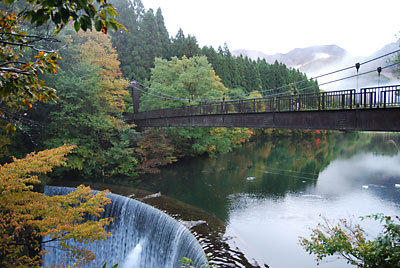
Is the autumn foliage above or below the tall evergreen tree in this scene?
below

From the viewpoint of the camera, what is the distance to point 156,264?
991 centimetres

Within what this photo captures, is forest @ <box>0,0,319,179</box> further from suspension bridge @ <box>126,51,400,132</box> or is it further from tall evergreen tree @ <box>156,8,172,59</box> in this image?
tall evergreen tree @ <box>156,8,172,59</box>

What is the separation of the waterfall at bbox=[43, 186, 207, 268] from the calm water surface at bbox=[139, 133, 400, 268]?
1.97 meters

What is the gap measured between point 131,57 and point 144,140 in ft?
53.6

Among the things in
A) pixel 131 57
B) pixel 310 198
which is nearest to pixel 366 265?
pixel 310 198

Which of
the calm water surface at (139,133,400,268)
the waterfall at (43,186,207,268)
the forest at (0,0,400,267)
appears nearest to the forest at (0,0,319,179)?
the forest at (0,0,400,267)

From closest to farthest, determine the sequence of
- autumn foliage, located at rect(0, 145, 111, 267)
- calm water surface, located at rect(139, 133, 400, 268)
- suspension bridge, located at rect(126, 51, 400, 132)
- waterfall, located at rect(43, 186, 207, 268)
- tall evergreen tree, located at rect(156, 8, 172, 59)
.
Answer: autumn foliage, located at rect(0, 145, 111, 267), suspension bridge, located at rect(126, 51, 400, 132), waterfall, located at rect(43, 186, 207, 268), calm water surface, located at rect(139, 133, 400, 268), tall evergreen tree, located at rect(156, 8, 172, 59)

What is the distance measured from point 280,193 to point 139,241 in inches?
333

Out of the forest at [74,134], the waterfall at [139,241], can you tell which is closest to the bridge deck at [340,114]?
the forest at [74,134]

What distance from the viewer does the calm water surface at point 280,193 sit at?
409 inches

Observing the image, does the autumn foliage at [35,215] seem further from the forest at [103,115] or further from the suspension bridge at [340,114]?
the suspension bridge at [340,114]

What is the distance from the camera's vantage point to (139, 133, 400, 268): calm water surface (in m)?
10.4

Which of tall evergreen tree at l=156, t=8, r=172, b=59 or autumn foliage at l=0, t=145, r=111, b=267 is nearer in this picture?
autumn foliage at l=0, t=145, r=111, b=267

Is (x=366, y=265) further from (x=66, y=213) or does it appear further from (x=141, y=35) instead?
(x=141, y=35)
